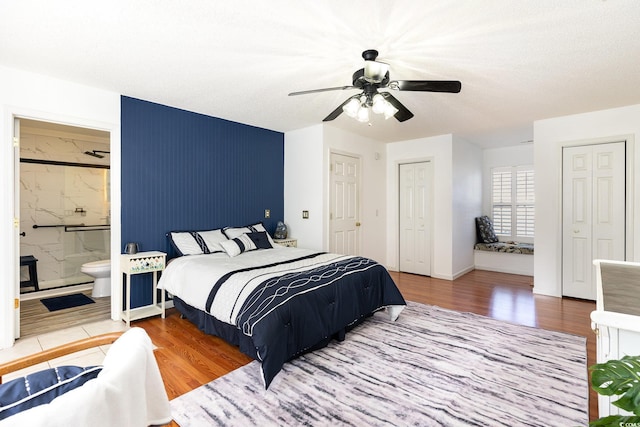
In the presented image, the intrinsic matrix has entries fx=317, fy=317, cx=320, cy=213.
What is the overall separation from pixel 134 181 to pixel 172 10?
7.25ft

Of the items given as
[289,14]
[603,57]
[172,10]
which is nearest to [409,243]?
[603,57]

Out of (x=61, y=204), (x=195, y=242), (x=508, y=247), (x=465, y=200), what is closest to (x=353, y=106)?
(x=195, y=242)

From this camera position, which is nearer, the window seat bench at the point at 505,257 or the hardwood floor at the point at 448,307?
the hardwood floor at the point at 448,307

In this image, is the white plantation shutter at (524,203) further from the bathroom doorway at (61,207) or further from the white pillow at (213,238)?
the bathroom doorway at (61,207)

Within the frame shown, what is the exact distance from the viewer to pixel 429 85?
7.71 ft

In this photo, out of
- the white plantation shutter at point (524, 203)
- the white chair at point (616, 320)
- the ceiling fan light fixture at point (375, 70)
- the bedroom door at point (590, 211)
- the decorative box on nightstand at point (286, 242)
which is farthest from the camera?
the white plantation shutter at point (524, 203)

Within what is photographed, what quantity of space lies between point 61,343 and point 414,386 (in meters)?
3.14

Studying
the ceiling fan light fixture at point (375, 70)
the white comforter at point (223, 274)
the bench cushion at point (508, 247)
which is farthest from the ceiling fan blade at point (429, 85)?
the bench cushion at point (508, 247)

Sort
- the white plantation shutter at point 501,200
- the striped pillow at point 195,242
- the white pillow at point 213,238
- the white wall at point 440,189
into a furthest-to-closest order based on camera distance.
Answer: the white plantation shutter at point 501,200, the white wall at point 440,189, the white pillow at point 213,238, the striped pillow at point 195,242

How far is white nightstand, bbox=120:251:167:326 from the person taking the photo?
3324mm

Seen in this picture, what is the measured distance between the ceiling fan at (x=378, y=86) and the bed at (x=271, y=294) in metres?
1.51

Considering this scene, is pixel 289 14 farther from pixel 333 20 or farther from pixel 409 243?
pixel 409 243

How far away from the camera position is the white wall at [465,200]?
5500 millimetres

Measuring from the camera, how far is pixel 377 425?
1858mm
